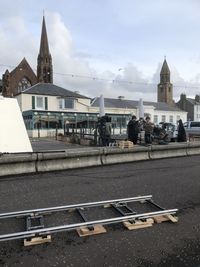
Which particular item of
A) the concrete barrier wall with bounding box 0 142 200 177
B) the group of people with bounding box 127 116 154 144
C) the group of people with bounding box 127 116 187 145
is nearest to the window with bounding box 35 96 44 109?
the group of people with bounding box 127 116 187 145

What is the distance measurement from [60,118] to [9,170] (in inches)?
1409

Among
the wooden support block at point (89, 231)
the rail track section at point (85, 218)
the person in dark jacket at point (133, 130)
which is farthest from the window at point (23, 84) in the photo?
the wooden support block at point (89, 231)

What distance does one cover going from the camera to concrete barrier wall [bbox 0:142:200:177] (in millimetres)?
9707

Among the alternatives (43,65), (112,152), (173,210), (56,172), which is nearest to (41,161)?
(56,172)

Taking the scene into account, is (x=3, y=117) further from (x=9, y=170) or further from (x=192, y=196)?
(x=192, y=196)

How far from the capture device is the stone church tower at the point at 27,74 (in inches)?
2682

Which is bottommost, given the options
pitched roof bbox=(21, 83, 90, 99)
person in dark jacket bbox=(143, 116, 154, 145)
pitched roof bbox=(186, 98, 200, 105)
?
person in dark jacket bbox=(143, 116, 154, 145)

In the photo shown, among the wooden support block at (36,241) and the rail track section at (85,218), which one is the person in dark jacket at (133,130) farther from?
the wooden support block at (36,241)

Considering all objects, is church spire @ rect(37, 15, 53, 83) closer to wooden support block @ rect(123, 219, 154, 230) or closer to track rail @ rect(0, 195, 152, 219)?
track rail @ rect(0, 195, 152, 219)

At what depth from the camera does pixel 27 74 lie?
73.2 m

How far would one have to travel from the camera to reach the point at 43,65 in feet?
269

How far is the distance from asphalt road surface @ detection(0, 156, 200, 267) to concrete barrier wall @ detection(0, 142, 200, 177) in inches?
16.1

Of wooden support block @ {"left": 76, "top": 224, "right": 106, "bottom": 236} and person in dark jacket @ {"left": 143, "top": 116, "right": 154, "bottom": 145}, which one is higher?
person in dark jacket @ {"left": 143, "top": 116, "right": 154, "bottom": 145}

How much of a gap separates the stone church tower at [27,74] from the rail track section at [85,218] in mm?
56306
